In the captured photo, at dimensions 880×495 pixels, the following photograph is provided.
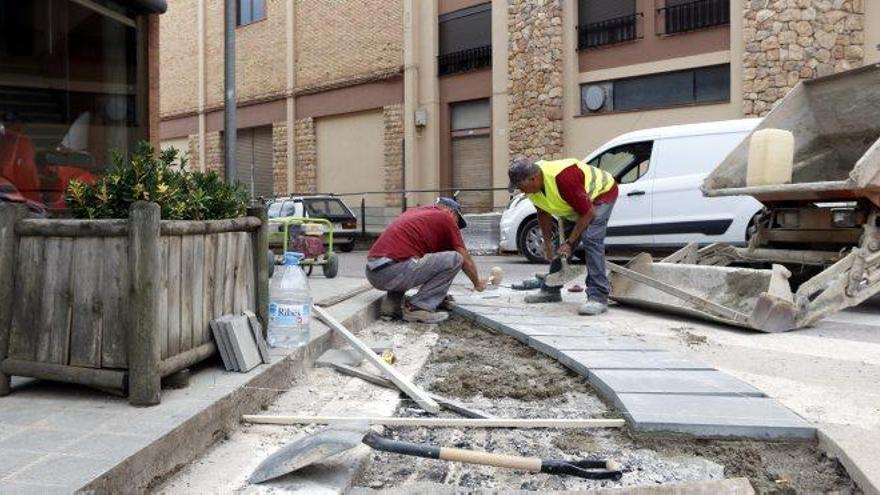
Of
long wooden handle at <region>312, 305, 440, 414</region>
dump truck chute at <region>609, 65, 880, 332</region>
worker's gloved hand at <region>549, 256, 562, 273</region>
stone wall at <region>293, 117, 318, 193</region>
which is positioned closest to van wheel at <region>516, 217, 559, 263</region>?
dump truck chute at <region>609, 65, 880, 332</region>

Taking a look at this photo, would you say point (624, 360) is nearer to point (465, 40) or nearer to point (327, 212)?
point (327, 212)

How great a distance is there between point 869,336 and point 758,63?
36.2ft

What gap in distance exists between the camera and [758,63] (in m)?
14.5

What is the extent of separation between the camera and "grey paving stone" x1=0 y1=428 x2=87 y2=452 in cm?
231

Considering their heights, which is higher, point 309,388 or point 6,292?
point 6,292

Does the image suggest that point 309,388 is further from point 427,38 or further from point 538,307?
point 427,38

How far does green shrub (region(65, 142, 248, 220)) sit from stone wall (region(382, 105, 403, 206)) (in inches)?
674

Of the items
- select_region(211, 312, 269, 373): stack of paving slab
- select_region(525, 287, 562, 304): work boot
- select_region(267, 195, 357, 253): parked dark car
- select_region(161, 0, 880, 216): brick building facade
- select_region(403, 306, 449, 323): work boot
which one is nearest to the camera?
select_region(211, 312, 269, 373): stack of paving slab

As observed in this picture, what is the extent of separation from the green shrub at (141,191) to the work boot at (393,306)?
279 centimetres

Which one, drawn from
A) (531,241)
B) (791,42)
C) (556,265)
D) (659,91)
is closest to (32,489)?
(556,265)

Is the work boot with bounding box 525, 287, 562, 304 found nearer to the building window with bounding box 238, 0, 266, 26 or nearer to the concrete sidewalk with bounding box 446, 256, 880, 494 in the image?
the concrete sidewalk with bounding box 446, 256, 880, 494

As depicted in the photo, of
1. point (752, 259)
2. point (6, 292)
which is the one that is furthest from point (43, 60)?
point (752, 259)

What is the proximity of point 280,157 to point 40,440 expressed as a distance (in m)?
22.6

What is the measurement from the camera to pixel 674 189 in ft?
32.3
